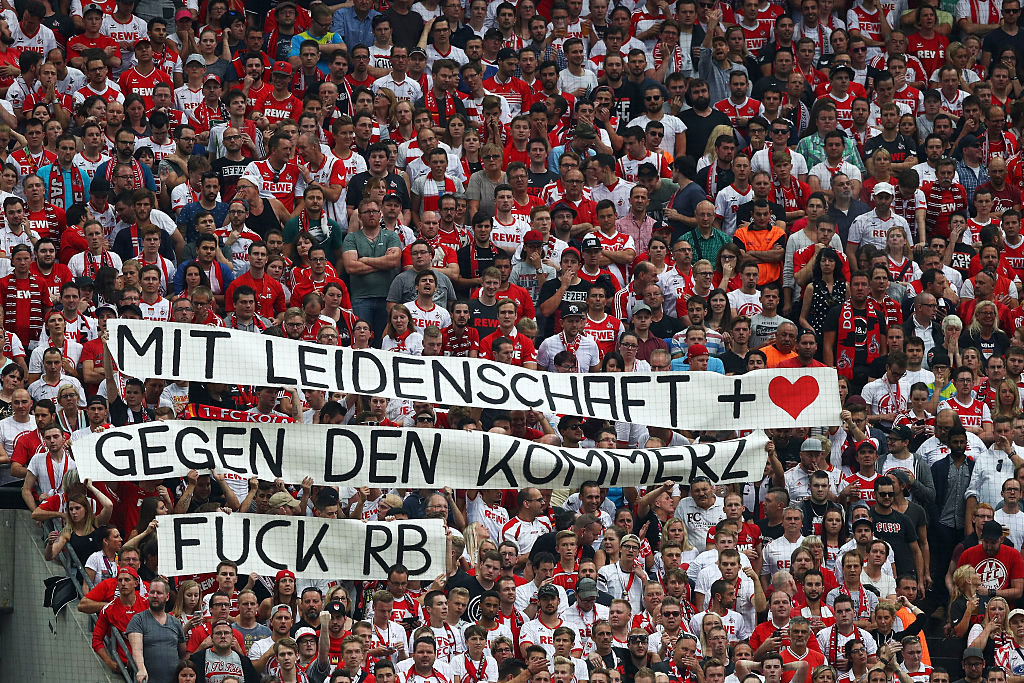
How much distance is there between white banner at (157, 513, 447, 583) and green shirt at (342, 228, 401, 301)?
328 centimetres

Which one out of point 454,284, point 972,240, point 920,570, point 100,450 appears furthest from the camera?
point 972,240

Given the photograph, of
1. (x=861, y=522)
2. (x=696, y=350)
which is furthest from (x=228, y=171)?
(x=861, y=522)

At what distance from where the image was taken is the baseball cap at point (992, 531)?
17375 mm

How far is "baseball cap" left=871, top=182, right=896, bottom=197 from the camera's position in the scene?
20.2m

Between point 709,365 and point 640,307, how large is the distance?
86 centimetres

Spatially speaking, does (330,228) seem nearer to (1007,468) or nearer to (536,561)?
(536,561)

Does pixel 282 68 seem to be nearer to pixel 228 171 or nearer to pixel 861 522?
pixel 228 171

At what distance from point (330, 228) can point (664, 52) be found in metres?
4.54

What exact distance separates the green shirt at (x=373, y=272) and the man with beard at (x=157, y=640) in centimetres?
409

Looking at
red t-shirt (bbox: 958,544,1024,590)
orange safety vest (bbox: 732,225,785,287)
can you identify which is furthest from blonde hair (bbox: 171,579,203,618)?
orange safety vest (bbox: 732,225,785,287)

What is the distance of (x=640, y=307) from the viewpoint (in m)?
18.6

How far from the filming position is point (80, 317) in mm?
17578

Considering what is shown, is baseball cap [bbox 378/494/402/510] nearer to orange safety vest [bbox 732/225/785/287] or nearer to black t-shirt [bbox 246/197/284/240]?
black t-shirt [bbox 246/197/284/240]

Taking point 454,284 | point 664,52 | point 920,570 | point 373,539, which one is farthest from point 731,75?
point 373,539
